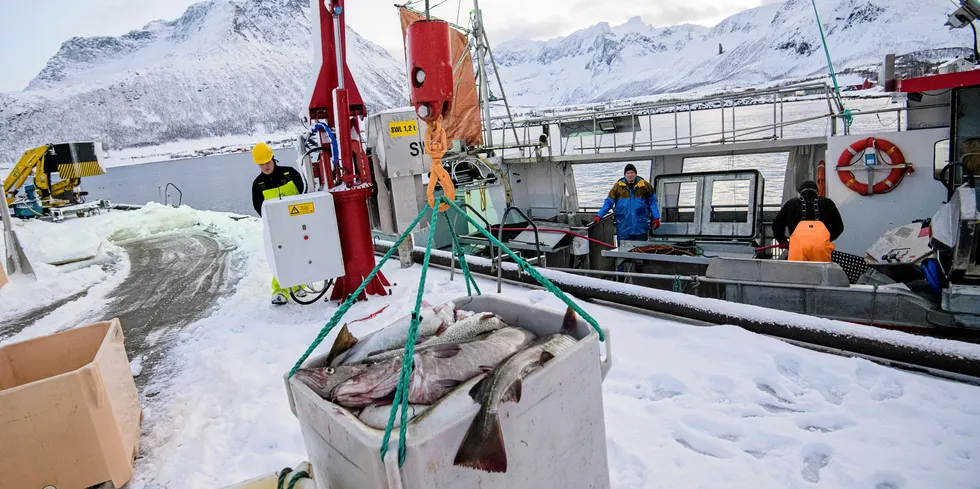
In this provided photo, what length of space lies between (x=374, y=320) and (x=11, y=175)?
1946cm

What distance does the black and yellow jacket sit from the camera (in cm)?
616

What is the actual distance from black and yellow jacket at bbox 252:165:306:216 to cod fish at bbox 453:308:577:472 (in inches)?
198

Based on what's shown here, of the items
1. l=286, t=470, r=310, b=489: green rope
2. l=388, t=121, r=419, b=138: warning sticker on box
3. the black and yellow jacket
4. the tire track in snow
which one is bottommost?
the tire track in snow

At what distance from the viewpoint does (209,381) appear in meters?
4.41

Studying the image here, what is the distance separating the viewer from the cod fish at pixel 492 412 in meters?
1.45

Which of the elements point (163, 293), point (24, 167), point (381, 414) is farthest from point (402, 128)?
point (24, 167)

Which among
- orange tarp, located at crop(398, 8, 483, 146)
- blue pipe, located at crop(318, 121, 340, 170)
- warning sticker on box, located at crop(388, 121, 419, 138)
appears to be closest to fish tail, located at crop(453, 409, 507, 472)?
blue pipe, located at crop(318, 121, 340, 170)

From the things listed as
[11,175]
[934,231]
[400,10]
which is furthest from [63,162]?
[934,231]

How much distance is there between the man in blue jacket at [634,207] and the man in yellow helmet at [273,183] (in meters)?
4.64

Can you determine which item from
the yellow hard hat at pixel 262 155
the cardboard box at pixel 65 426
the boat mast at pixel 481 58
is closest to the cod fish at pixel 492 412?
the cardboard box at pixel 65 426

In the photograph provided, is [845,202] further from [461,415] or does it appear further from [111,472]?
[111,472]

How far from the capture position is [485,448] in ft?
4.77

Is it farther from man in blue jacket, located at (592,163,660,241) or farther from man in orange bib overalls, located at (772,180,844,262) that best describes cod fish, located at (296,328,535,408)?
man in blue jacket, located at (592,163,660,241)

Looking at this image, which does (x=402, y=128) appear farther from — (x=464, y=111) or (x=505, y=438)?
(x=464, y=111)
